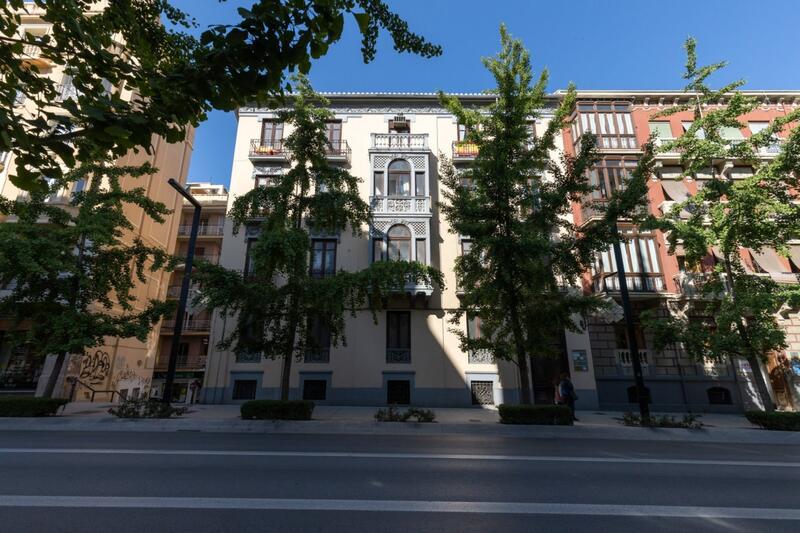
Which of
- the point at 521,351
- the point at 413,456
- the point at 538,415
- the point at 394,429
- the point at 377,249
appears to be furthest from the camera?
the point at 377,249

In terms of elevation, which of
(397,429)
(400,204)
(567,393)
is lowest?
(397,429)

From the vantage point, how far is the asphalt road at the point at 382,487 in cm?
398

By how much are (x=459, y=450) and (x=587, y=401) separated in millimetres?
12206

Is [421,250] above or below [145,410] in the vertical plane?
above

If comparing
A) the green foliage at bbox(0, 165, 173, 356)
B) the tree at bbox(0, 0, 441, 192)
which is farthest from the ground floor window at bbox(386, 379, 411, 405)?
the tree at bbox(0, 0, 441, 192)

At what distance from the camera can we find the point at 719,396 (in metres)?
17.6

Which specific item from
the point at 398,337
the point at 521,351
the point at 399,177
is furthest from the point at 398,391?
the point at 399,177

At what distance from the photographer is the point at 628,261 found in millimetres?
18859

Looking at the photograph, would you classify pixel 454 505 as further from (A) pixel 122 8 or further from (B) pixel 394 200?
(B) pixel 394 200

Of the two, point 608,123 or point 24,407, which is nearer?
point 24,407

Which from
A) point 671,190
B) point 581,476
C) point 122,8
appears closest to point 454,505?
point 581,476

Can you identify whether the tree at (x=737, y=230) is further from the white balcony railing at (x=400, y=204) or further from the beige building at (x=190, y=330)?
the beige building at (x=190, y=330)

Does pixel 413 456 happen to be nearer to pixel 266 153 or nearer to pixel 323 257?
pixel 323 257

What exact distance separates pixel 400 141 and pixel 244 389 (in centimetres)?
1542
